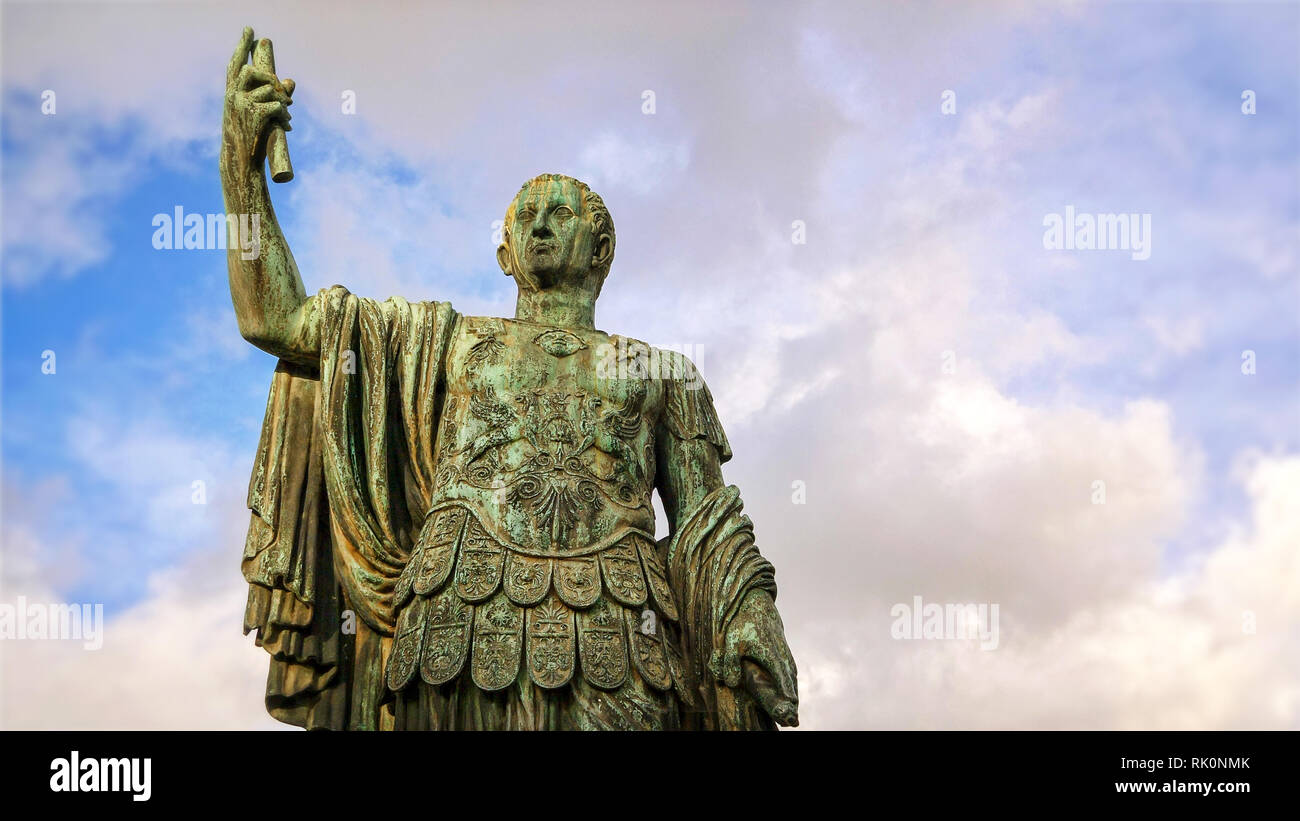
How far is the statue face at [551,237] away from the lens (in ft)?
44.4

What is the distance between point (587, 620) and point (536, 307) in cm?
255

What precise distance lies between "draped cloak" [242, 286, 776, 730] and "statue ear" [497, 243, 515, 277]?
0.60m

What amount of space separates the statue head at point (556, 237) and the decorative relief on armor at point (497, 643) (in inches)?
102

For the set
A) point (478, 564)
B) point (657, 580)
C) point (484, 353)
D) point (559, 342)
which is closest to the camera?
point (478, 564)

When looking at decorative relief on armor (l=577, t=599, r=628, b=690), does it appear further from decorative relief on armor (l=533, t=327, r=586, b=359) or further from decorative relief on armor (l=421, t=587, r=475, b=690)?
decorative relief on armor (l=533, t=327, r=586, b=359)

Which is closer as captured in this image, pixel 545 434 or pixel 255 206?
pixel 545 434

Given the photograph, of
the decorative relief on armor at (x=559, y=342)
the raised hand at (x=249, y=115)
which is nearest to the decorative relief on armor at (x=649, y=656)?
the decorative relief on armor at (x=559, y=342)

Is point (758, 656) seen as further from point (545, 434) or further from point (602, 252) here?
Answer: point (602, 252)

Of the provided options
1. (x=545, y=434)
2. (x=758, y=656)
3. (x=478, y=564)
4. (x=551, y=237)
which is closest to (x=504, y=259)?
(x=551, y=237)

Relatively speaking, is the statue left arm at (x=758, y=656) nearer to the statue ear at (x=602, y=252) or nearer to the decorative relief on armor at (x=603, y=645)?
the decorative relief on armor at (x=603, y=645)

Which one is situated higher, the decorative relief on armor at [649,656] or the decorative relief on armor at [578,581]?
the decorative relief on armor at [578,581]

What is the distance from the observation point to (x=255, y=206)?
507 inches

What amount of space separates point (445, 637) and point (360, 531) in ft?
3.72

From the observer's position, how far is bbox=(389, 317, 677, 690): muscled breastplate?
11984mm
